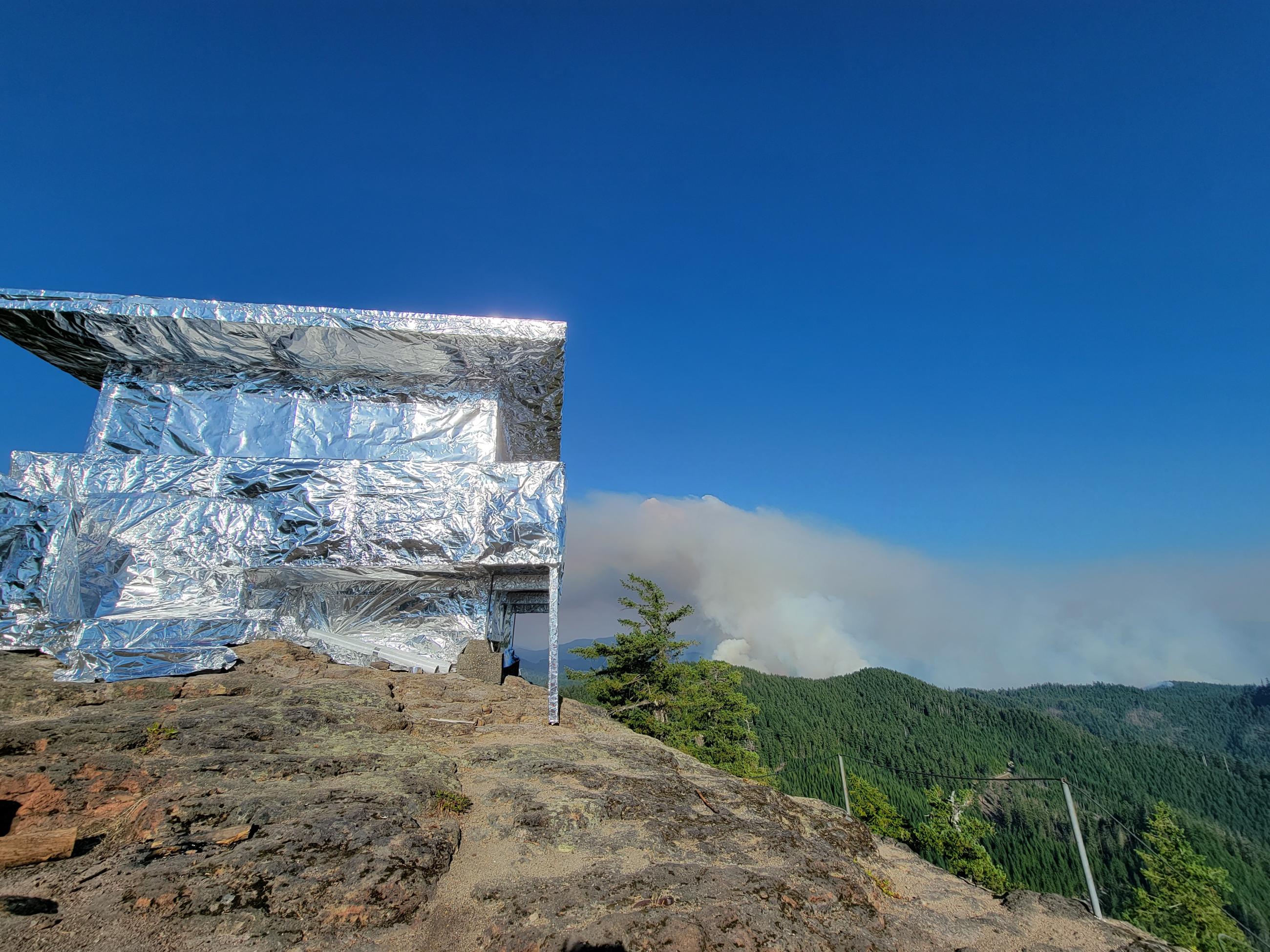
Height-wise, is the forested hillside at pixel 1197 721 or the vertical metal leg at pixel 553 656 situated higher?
the vertical metal leg at pixel 553 656

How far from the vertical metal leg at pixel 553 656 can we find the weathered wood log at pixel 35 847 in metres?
6.43

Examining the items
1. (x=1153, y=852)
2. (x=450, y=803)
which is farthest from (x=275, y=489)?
(x=1153, y=852)

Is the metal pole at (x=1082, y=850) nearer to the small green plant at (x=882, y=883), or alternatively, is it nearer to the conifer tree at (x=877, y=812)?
the small green plant at (x=882, y=883)

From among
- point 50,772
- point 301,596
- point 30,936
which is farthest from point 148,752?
point 301,596

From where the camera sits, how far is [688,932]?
436cm

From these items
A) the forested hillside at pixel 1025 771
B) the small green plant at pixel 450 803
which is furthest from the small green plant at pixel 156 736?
the forested hillside at pixel 1025 771

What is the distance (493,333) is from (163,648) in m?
9.17

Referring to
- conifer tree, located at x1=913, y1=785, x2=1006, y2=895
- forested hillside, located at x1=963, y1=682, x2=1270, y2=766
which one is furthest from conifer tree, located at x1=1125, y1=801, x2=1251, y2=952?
forested hillside, located at x1=963, y1=682, x2=1270, y2=766

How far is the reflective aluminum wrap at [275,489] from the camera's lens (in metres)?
11.6

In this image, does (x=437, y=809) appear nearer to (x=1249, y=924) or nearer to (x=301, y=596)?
(x=301, y=596)

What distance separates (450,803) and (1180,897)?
126 ft

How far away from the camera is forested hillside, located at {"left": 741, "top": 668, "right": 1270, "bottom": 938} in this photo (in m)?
58.6

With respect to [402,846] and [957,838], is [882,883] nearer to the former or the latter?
[402,846]

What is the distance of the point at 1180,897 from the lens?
26328 millimetres
